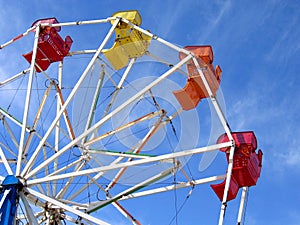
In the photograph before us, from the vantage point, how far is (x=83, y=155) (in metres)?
20.7

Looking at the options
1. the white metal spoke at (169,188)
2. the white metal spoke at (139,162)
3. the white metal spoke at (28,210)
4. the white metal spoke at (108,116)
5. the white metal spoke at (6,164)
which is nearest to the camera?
the white metal spoke at (139,162)

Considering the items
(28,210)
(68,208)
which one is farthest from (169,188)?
(28,210)

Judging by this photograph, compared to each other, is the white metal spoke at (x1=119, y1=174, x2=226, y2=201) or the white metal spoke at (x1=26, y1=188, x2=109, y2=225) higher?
the white metal spoke at (x1=119, y1=174, x2=226, y2=201)

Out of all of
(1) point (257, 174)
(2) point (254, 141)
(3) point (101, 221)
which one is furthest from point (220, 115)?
(3) point (101, 221)

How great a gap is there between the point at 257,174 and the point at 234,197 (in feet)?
5.88

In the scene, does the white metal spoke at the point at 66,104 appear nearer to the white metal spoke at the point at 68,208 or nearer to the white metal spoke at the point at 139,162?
the white metal spoke at the point at 139,162

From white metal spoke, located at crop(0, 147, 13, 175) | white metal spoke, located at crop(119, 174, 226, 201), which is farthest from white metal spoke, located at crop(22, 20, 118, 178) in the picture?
white metal spoke, located at crop(119, 174, 226, 201)

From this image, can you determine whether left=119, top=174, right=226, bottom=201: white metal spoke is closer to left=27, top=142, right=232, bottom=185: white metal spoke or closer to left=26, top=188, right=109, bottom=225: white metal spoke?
left=27, top=142, right=232, bottom=185: white metal spoke

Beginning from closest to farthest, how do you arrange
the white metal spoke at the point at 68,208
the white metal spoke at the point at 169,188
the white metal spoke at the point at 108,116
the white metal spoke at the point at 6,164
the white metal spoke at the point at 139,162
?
the white metal spoke at the point at 68,208 → the white metal spoke at the point at 139,162 → the white metal spoke at the point at 108,116 → the white metal spoke at the point at 6,164 → the white metal spoke at the point at 169,188

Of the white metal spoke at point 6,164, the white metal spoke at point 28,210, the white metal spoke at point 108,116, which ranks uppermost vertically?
the white metal spoke at point 108,116

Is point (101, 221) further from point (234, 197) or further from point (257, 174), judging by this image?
point (257, 174)

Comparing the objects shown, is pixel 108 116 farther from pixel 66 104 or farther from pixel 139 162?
pixel 139 162

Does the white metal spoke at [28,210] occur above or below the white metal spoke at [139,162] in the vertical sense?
below

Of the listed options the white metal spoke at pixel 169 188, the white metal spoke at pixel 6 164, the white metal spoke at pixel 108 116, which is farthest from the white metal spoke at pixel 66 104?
the white metal spoke at pixel 169 188
